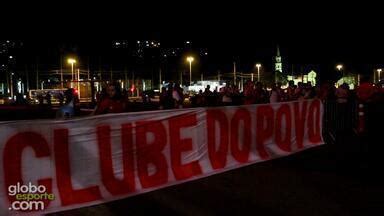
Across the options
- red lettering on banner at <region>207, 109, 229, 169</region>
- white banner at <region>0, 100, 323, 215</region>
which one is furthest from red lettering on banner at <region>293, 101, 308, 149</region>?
red lettering on banner at <region>207, 109, 229, 169</region>

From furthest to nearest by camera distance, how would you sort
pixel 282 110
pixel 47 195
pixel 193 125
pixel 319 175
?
pixel 282 110
pixel 319 175
pixel 193 125
pixel 47 195

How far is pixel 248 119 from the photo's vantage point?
8.68m

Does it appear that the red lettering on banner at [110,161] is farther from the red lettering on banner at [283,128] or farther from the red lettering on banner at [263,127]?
the red lettering on banner at [283,128]

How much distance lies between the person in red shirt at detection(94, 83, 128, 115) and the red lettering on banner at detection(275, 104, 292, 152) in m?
2.99

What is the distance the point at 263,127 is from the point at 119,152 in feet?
11.5

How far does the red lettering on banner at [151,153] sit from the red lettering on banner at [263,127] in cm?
247

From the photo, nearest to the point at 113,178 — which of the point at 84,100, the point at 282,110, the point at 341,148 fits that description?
the point at 282,110

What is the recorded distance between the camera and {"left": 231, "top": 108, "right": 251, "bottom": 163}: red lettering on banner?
8.30 meters

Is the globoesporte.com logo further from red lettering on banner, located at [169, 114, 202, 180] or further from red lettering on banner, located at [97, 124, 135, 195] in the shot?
red lettering on banner, located at [169, 114, 202, 180]

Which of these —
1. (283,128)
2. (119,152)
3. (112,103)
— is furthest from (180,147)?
(283,128)

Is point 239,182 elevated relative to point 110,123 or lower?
lower

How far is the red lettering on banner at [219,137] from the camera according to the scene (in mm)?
7875

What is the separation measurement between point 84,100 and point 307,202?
27510mm

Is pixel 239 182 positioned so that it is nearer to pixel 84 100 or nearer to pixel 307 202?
pixel 307 202
